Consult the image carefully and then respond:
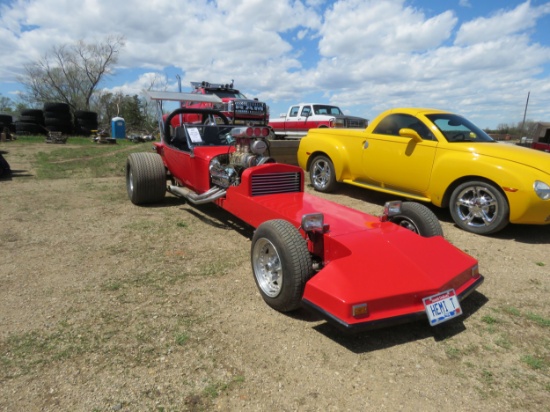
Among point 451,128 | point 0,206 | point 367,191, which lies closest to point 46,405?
point 0,206

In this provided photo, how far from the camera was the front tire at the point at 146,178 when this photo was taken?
6.38 meters

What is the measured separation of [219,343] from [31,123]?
2586 centimetres

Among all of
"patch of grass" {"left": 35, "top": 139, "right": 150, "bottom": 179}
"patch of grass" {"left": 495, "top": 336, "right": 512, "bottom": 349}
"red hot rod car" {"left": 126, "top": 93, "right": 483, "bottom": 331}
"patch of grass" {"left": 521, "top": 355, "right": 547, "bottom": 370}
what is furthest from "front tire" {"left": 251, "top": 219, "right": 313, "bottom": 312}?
"patch of grass" {"left": 35, "top": 139, "right": 150, "bottom": 179}

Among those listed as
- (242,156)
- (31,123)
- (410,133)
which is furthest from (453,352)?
(31,123)

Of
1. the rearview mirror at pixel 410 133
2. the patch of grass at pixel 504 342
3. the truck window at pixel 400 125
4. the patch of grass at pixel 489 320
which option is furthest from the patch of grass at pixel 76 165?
the patch of grass at pixel 504 342

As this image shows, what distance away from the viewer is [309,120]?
1591cm

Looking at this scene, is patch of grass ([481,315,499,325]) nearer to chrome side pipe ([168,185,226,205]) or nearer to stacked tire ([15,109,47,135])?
chrome side pipe ([168,185,226,205])

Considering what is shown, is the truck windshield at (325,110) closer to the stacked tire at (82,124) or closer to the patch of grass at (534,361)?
the patch of grass at (534,361)

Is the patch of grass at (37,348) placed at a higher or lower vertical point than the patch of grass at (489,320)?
lower

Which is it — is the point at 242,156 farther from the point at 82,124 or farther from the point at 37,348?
the point at 82,124

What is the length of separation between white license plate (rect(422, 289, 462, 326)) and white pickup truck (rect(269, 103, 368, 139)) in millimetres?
12144

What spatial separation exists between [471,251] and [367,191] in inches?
149

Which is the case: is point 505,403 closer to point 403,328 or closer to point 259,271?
point 403,328

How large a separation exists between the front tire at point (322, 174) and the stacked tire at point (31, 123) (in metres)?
22.1
